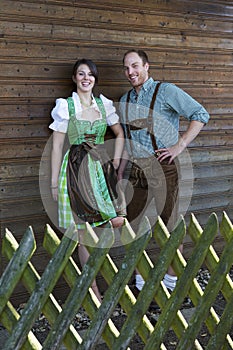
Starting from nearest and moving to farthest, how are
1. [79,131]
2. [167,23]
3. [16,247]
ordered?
1. [16,247]
2. [79,131]
3. [167,23]

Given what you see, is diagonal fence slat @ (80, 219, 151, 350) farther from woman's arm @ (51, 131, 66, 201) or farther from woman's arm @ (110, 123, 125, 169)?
woman's arm @ (110, 123, 125, 169)

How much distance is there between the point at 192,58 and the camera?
4.96 metres

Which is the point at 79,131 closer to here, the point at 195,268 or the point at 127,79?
the point at 127,79

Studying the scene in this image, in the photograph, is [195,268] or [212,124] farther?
[212,124]

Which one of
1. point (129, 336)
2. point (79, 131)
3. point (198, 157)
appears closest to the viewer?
point (129, 336)

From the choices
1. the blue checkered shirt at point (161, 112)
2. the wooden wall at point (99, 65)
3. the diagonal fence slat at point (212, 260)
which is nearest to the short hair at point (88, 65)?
the wooden wall at point (99, 65)

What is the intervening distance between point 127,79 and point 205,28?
1012 mm

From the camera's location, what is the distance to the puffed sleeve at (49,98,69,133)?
13.2ft

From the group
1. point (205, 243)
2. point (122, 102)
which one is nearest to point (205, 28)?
point (122, 102)

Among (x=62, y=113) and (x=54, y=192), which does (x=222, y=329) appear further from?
(x=62, y=113)

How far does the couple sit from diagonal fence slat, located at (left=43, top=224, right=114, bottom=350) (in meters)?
1.47

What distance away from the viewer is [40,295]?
8.18 ft

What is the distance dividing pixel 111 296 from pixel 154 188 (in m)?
1.82

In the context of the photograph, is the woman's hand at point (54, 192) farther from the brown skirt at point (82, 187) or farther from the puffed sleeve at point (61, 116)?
the puffed sleeve at point (61, 116)
